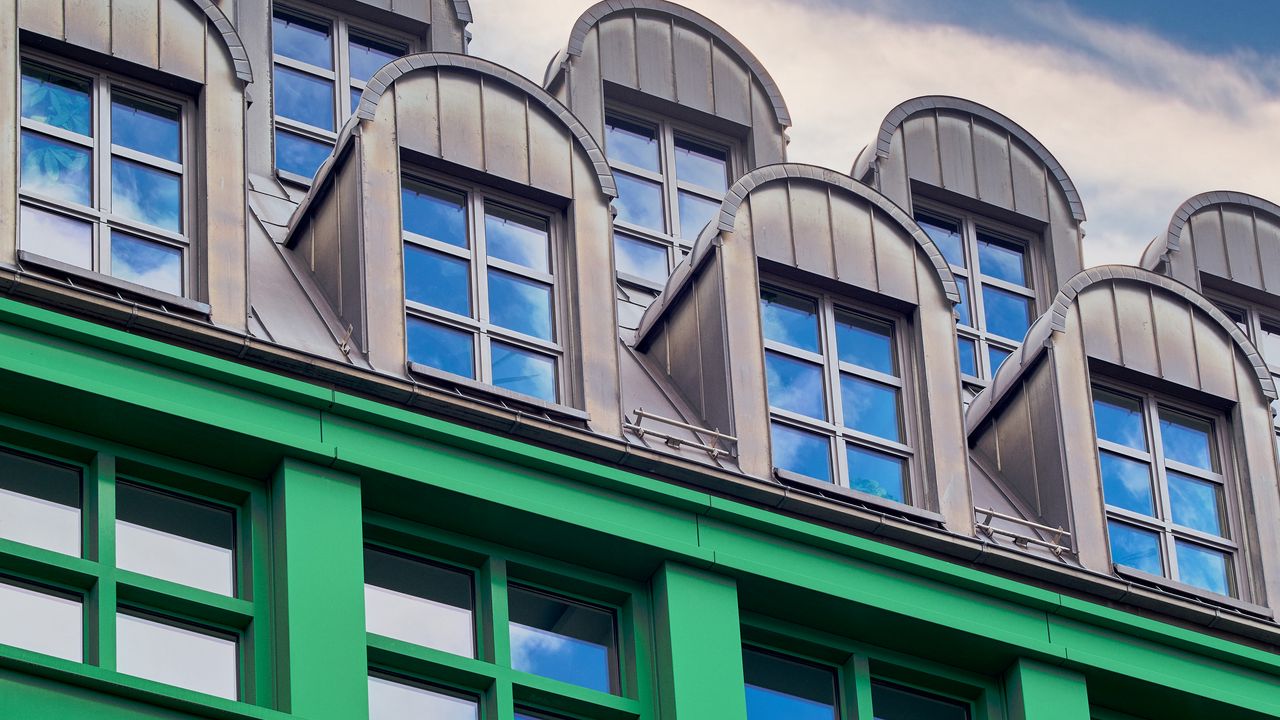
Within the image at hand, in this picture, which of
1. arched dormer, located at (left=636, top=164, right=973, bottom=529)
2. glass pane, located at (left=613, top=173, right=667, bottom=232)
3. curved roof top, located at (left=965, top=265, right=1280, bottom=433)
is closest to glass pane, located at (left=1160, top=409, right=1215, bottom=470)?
curved roof top, located at (left=965, top=265, right=1280, bottom=433)

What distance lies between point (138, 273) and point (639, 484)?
485 cm

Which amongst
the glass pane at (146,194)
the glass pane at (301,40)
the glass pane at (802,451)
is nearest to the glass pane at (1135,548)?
the glass pane at (802,451)

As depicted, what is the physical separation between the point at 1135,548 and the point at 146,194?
10.7m

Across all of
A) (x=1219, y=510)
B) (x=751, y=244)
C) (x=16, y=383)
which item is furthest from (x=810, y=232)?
(x=16, y=383)

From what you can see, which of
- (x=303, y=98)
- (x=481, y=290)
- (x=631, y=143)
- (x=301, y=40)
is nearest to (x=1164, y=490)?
(x=631, y=143)

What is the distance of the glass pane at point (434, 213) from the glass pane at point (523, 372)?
3.89ft

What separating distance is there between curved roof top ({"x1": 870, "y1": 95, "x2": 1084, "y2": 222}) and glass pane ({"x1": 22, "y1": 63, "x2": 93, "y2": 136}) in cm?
1024

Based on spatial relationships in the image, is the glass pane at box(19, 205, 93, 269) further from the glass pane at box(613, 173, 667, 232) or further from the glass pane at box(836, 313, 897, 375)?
the glass pane at box(836, 313, 897, 375)

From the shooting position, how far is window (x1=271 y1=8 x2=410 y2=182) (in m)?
30.5

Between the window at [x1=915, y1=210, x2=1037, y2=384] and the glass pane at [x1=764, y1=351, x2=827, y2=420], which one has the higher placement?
the window at [x1=915, y1=210, x2=1037, y2=384]

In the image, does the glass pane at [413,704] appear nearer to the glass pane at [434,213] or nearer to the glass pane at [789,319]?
the glass pane at [434,213]

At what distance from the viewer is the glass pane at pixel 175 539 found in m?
24.1

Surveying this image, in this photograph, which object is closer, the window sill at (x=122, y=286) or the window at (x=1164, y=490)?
the window sill at (x=122, y=286)

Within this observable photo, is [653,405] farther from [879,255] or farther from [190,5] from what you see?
[190,5]
